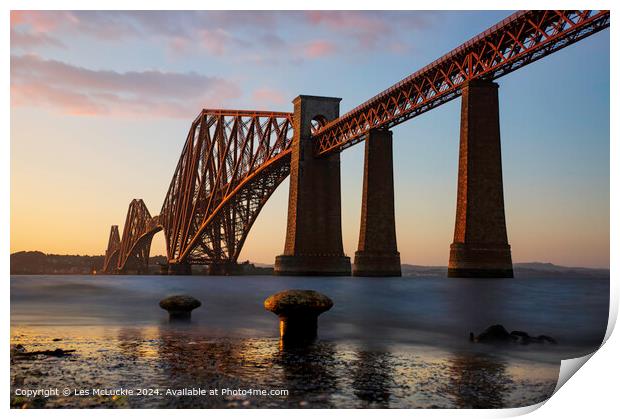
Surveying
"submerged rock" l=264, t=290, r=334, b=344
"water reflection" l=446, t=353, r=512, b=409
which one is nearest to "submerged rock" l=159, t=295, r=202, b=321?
"submerged rock" l=264, t=290, r=334, b=344

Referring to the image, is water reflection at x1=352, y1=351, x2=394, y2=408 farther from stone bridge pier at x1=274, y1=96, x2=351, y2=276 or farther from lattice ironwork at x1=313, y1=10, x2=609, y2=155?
stone bridge pier at x1=274, y1=96, x2=351, y2=276

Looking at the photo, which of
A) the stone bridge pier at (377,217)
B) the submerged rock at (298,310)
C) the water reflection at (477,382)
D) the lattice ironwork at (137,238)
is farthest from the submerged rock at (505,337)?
the lattice ironwork at (137,238)

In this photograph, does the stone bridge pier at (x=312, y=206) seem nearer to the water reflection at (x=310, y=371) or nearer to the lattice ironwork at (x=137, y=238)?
the water reflection at (x=310, y=371)

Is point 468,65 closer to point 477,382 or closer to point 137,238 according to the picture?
point 477,382

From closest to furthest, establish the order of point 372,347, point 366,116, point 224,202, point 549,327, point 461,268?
point 372,347, point 549,327, point 461,268, point 366,116, point 224,202

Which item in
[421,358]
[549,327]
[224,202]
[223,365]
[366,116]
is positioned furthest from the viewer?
[224,202]

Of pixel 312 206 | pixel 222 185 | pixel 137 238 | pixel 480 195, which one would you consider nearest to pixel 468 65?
pixel 480 195
